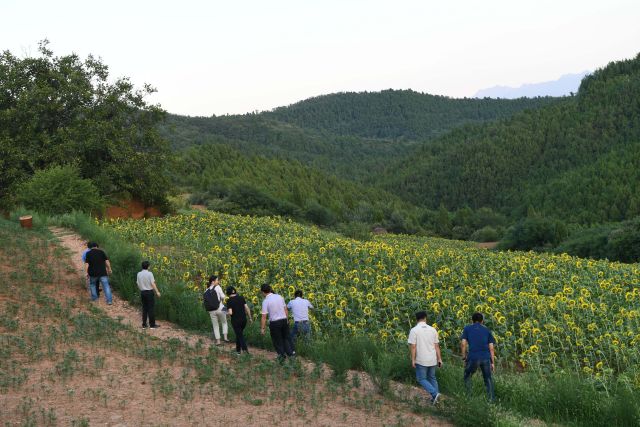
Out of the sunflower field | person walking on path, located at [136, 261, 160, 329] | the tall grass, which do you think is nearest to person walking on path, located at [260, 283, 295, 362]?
the tall grass

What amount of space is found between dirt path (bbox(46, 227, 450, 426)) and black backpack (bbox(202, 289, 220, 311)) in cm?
65

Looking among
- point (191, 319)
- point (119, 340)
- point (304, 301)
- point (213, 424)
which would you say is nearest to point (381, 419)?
point (213, 424)

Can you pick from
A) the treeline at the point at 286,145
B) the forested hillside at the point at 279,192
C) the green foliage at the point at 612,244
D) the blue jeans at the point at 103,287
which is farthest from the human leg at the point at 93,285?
the treeline at the point at 286,145

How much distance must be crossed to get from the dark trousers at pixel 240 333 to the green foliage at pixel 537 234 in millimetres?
45328

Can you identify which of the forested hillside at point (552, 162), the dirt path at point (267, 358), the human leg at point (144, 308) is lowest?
the dirt path at point (267, 358)

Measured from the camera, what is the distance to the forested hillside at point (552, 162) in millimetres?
87000

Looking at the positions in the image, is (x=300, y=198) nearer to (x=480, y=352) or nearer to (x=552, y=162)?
(x=552, y=162)

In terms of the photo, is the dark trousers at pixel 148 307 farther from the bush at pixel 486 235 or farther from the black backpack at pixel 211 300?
the bush at pixel 486 235

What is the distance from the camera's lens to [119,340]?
11.8m


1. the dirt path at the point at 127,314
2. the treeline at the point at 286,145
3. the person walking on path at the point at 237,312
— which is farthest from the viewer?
the treeline at the point at 286,145

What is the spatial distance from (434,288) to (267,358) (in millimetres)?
6349

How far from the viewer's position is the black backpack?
12.2 meters

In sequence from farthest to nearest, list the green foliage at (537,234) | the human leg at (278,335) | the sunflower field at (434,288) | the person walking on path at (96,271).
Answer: the green foliage at (537,234), the person walking on path at (96,271), the sunflower field at (434,288), the human leg at (278,335)

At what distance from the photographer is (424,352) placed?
9102 mm
